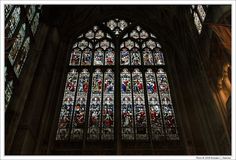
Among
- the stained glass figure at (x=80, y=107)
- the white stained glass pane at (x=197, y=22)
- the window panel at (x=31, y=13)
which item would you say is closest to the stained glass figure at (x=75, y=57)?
the stained glass figure at (x=80, y=107)

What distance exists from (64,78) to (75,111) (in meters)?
1.78

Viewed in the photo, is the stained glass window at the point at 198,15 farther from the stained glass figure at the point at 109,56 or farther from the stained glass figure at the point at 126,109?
the stained glass figure at the point at 109,56

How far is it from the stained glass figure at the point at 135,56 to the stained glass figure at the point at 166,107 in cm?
111

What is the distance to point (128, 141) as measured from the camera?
30.5ft

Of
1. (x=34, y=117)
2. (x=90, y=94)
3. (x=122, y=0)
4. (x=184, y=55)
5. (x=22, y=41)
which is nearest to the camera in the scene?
(x=122, y=0)

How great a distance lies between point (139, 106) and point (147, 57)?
3.03 m

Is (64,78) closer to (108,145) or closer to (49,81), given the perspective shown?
(49,81)

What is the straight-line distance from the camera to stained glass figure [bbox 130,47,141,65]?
12.3 metres

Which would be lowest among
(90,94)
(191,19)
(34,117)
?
(34,117)

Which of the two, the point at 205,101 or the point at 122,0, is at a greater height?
the point at 122,0

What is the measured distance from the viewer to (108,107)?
407 inches

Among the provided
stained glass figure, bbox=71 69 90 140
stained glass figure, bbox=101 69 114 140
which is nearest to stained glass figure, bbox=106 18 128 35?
stained glass figure, bbox=101 69 114 140

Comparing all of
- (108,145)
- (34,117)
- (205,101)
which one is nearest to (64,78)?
(34,117)

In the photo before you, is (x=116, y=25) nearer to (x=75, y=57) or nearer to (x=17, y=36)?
(x=75, y=57)
